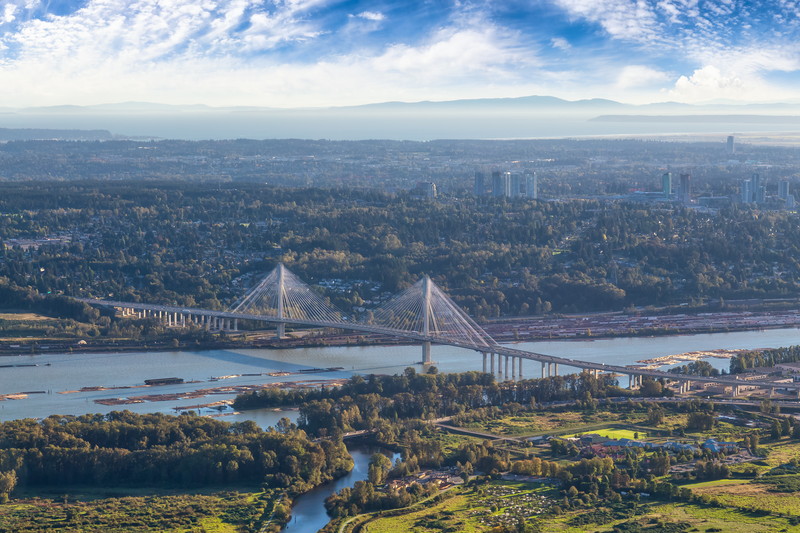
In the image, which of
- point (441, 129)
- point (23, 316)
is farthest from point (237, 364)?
point (441, 129)

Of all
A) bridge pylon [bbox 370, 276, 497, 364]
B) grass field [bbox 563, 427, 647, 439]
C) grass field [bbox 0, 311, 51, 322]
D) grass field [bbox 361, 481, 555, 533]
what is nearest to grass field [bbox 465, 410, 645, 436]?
grass field [bbox 563, 427, 647, 439]

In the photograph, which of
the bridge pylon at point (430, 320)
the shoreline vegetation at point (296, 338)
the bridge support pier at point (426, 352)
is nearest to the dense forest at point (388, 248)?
the shoreline vegetation at point (296, 338)

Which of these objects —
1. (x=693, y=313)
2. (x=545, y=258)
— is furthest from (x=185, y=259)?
(x=693, y=313)

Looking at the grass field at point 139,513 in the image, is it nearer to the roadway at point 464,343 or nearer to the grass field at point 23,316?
the roadway at point 464,343

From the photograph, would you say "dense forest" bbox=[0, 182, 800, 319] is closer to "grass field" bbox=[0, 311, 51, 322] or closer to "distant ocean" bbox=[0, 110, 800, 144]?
"grass field" bbox=[0, 311, 51, 322]

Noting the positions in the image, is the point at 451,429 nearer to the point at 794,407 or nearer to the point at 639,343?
the point at 794,407

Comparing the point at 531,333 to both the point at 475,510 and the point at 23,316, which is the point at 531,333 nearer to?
the point at 23,316
